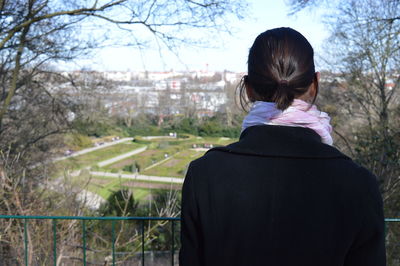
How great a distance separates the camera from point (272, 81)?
103 cm

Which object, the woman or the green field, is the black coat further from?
the green field

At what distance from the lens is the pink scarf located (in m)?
1.02

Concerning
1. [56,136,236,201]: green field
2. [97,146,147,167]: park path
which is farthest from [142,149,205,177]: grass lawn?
[97,146,147,167]: park path

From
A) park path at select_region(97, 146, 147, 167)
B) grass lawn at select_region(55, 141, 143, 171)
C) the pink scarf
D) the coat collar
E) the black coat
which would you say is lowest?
park path at select_region(97, 146, 147, 167)

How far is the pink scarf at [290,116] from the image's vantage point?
1.02m

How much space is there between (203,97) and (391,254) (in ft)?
38.7

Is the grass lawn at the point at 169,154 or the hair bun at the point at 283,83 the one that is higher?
the hair bun at the point at 283,83

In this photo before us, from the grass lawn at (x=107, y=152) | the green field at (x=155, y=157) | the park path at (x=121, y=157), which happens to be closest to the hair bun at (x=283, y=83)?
the green field at (x=155, y=157)

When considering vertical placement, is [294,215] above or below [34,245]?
above

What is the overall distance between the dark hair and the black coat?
0.11m

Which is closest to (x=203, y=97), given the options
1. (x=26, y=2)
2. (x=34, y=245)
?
(x=26, y=2)

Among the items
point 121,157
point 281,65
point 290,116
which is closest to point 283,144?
point 290,116

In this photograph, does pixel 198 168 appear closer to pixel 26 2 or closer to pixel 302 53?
pixel 302 53

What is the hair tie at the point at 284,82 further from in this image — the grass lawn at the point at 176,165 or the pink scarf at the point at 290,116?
the grass lawn at the point at 176,165
